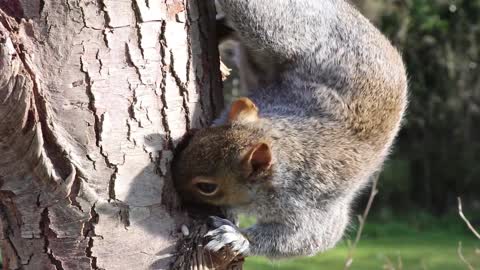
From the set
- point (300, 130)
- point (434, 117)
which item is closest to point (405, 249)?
point (434, 117)

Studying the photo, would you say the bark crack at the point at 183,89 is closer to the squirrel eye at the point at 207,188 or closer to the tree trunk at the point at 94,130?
the tree trunk at the point at 94,130

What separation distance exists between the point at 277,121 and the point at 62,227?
77cm

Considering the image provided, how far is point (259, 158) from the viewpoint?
7.13ft

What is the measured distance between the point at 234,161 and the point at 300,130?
259 mm

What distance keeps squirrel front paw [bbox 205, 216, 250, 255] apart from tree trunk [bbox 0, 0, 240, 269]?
5cm

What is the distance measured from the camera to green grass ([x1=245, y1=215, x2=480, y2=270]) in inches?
249

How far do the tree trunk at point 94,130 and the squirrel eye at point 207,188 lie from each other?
170 millimetres

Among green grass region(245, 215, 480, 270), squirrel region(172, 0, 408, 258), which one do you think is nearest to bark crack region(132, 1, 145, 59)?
squirrel region(172, 0, 408, 258)

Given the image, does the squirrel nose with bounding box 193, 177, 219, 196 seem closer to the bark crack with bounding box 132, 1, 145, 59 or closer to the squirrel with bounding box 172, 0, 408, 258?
the squirrel with bounding box 172, 0, 408, 258

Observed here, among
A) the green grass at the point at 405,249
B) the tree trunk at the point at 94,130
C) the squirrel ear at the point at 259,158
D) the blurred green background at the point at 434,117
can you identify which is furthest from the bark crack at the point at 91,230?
the blurred green background at the point at 434,117

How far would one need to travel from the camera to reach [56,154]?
68.8 inches

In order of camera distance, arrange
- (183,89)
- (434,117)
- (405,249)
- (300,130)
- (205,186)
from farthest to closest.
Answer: (434,117) → (405,249) → (300,130) → (205,186) → (183,89)

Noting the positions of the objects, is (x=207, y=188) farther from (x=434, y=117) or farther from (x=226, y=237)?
(x=434, y=117)

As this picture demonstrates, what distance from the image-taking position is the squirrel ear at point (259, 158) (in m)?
2.14
